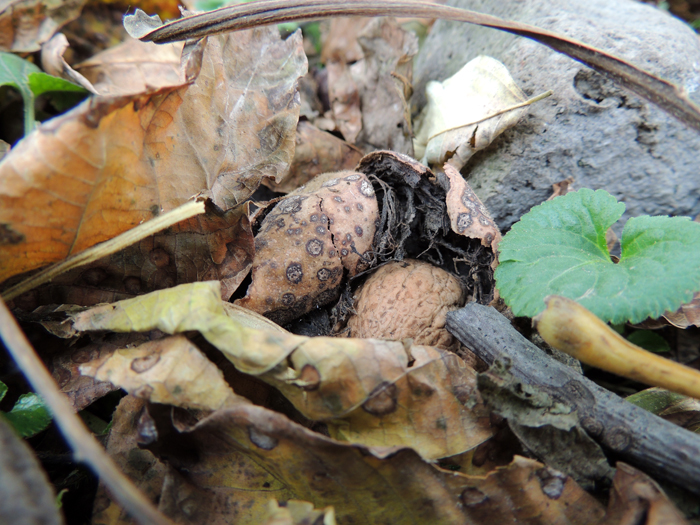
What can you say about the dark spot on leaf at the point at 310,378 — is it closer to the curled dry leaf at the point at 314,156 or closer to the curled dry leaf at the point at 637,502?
the curled dry leaf at the point at 637,502

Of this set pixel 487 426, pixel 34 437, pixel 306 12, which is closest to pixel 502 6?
pixel 306 12

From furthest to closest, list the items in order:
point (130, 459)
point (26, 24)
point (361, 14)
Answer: point (26, 24) → point (361, 14) → point (130, 459)

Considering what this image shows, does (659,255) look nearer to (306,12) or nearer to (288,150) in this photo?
(288,150)

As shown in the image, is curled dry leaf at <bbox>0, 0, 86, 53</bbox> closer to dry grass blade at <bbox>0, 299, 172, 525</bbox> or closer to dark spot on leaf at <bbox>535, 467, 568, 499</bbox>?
dry grass blade at <bbox>0, 299, 172, 525</bbox>

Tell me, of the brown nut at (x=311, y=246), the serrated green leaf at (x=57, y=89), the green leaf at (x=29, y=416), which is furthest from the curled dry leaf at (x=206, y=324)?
the serrated green leaf at (x=57, y=89)

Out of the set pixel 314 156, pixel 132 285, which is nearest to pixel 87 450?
pixel 132 285

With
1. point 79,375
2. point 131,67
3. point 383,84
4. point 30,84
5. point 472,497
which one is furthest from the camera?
point 383,84

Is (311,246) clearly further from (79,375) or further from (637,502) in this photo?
(637,502)

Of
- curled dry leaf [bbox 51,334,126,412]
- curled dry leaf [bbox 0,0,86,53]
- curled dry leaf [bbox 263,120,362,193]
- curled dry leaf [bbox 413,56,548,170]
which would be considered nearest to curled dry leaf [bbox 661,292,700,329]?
curled dry leaf [bbox 413,56,548,170]

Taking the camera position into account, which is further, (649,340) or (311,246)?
(649,340)
